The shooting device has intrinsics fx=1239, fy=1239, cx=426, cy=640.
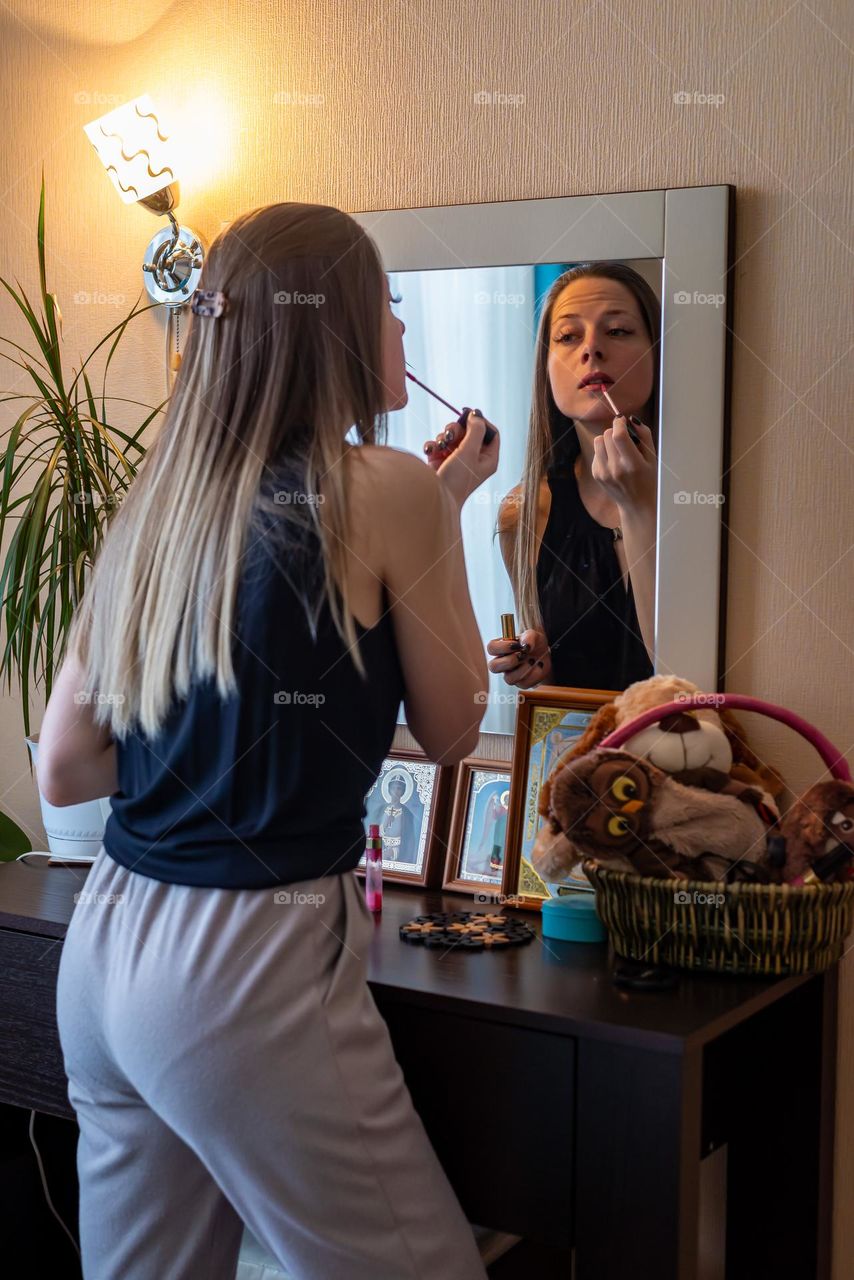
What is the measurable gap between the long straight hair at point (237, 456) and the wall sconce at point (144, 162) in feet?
2.77

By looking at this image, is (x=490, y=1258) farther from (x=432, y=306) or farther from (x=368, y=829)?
(x=432, y=306)

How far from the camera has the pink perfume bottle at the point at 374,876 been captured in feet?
5.70

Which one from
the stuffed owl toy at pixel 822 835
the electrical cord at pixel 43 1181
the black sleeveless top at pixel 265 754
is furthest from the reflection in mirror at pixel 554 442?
the electrical cord at pixel 43 1181

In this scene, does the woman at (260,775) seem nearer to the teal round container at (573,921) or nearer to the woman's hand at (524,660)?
the teal round container at (573,921)

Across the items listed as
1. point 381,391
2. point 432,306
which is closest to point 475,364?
point 432,306

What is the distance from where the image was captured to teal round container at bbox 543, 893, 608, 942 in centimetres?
156

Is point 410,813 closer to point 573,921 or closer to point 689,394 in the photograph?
point 573,921

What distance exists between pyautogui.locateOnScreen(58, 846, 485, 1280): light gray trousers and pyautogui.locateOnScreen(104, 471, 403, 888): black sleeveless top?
0.03 meters

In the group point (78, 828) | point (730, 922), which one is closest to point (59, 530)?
point (78, 828)

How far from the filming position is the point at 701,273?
5.47ft

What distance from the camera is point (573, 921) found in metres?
1.57

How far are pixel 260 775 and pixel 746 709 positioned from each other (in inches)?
24.5

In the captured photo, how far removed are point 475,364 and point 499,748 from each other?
0.57 metres

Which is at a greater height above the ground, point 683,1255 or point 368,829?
point 368,829
